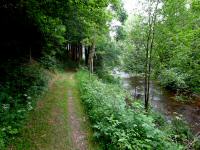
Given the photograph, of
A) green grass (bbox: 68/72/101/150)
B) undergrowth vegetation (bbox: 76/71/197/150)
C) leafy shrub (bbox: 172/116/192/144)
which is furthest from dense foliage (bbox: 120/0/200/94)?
undergrowth vegetation (bbox: 76/71/197/150)

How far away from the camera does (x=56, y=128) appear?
30.1ft

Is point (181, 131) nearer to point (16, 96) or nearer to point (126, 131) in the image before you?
point (126, 131)

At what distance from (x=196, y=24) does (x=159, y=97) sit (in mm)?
12285

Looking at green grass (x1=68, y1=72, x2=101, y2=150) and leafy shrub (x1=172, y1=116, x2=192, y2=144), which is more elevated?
green grass (x1=68, y1=72, x2=101, y2=150)

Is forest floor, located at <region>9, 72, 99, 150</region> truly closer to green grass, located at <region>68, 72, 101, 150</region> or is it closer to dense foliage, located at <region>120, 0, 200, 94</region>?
green grass, located at <region>68, 72, 101, 150</region>

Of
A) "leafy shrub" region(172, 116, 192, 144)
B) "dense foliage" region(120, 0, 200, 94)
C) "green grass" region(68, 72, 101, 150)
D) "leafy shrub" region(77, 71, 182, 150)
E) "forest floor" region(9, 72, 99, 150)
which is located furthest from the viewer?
"dense foliage" region(120, 0, 200, 94)

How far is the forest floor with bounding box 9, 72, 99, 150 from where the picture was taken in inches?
308

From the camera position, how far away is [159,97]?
1015 inches

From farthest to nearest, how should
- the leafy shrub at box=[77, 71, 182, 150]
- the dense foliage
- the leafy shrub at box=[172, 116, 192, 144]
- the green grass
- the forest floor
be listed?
the dense foliage < the leafy shrub at box=[172, 116, 192, 144] < the green grass < the forest floor < the leafy shrub at box=[77, 71, 182, 150]

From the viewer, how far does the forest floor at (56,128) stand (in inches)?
308

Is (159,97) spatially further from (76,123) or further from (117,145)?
(117,145)

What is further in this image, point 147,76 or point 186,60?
point 147,76

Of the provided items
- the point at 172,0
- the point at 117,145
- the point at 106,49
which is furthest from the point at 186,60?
the point at 106,49

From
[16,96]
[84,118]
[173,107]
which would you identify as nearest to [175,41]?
[173,107]
